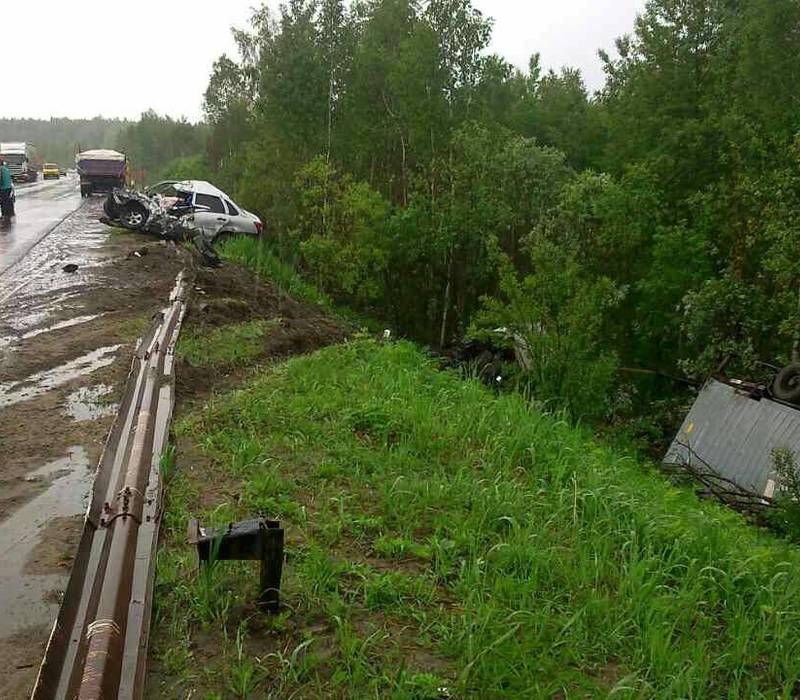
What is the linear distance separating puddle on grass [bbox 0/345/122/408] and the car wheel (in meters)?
10.9

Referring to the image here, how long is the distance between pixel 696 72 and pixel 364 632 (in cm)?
2182

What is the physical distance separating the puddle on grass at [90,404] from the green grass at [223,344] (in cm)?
109

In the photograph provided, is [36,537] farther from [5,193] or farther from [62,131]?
[62,131]

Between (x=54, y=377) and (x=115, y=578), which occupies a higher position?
(x=115, y=578)

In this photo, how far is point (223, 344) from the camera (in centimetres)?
867

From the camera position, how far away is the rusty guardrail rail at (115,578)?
115 inches

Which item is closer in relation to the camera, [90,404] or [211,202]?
[90,404]

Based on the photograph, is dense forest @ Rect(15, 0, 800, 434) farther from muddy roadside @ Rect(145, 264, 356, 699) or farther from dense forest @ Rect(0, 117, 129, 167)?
dense forest @ Rect(0, 117, 129, 167)

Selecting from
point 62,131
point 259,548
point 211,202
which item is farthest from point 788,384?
point 62,131

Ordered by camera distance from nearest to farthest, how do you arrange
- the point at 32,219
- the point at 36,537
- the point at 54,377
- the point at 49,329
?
the point at 36,537, the point at 54,377, the point at 49,329, the point at 32,219

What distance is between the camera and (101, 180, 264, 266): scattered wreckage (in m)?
18.2

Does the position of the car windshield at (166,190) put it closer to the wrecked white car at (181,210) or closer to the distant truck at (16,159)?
the wrecked white car at (181,210)

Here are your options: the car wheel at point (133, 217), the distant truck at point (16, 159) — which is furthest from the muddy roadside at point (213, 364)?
the distant truck at point (16, 159)

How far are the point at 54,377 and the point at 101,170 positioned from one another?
1164 inches
